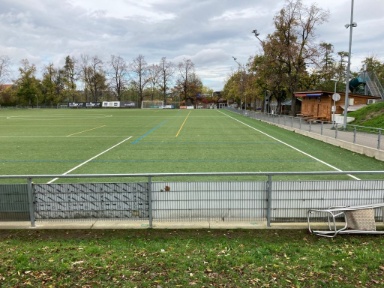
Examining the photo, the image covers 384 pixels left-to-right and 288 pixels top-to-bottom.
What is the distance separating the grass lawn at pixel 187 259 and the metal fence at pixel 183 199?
39 centimetres

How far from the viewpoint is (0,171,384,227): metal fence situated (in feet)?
18.8

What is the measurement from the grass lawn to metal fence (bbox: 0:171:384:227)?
0.39m

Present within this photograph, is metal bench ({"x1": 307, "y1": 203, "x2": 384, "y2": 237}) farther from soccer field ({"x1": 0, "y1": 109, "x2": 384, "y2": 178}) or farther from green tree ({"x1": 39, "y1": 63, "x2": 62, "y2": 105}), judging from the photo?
green tree ({"x1": 39, "y1": 63, "x2": 62, "y2": 105})

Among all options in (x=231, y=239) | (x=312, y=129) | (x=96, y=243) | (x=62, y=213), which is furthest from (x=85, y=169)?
(x=312, y=129)

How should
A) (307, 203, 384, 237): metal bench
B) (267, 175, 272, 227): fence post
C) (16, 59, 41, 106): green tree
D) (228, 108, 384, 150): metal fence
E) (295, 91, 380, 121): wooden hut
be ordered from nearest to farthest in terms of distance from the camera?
(307, 203, 384, 237): metal bench < (267, 175, 272, 227): fence post < (228, 108, 384, 150): metal fence < (295, 91, 380, 121): wooden hut < (16, 59, 41, 106): green tree

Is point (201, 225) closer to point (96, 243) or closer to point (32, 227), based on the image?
point (96, 243)

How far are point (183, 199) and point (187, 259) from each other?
4.87 ft

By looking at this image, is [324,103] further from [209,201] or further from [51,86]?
[51,86]

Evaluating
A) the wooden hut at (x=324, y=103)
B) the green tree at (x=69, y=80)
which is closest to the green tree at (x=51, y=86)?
the green tree at (x=69, y=80)

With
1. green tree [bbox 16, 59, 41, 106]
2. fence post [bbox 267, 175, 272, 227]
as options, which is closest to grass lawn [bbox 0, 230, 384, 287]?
fence post [bbox 267, 175, 272, 227]

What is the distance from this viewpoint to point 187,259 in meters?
4.45

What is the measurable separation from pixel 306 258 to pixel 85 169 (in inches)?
384

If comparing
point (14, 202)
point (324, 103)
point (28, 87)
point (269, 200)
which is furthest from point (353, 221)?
point (28, 87)

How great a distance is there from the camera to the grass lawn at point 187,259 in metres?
3.92
